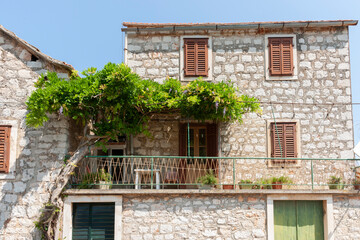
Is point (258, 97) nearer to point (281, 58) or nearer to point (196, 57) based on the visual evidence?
point (281, 58)

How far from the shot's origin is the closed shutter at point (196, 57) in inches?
477

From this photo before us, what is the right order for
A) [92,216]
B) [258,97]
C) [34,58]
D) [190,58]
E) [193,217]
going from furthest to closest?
1. [190,58]
2. [258,97]
3. [34,58]
4. [92,216]
5. [193,217]

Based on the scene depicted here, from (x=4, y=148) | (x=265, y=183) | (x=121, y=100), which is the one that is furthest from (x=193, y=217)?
(x=4, y=148)

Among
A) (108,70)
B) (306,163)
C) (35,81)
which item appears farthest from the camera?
(306,163)

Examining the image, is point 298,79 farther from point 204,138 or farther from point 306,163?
point 204,138

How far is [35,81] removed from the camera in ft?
35.3

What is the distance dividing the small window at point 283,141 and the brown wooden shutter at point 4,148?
22.1ft

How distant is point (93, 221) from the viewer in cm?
1032

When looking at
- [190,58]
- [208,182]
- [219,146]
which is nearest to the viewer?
[208,182]

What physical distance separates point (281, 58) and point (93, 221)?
657 cm

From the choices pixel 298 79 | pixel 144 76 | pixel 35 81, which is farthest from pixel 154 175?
pixel 298 79

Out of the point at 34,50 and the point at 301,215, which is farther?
the point at 34,50

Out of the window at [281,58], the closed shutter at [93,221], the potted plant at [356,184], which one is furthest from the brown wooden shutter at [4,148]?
the potted plant at [356,184]

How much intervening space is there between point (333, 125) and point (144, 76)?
210 inches
